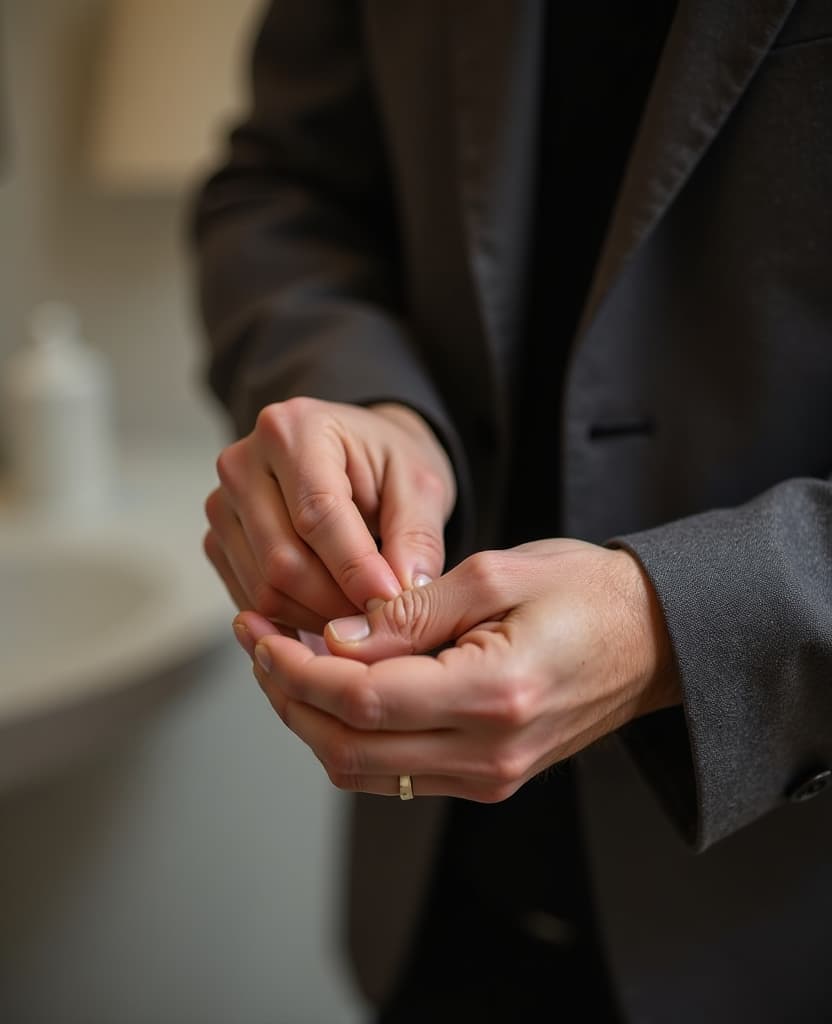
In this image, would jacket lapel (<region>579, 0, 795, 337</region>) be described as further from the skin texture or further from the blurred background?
the blurred background

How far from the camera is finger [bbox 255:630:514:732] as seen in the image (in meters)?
0.27

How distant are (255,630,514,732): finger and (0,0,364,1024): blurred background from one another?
0.52 meters

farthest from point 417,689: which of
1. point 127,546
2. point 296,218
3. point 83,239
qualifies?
point 83,239

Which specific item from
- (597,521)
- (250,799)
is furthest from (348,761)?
(250,799)

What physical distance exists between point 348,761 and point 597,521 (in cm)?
21

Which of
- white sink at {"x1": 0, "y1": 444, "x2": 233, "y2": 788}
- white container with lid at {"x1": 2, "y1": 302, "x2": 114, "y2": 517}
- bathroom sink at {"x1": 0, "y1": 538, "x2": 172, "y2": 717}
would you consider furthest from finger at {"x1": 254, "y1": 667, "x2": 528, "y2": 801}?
white container with lid at {"x1": 2, "y1": 302, "x2": 114, "y2": 517}

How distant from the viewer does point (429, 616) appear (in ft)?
0.97

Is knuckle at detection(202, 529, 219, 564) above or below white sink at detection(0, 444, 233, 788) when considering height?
above

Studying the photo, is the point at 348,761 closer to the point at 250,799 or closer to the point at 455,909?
the point at 455,909

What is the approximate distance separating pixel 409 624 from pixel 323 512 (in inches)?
2.4

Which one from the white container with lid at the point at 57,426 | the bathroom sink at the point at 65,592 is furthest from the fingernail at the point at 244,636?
the white container with lid at the point at 57,426

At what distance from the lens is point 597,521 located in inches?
17.3

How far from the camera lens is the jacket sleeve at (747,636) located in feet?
1.04

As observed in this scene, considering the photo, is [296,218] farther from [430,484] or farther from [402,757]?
[402,757]
